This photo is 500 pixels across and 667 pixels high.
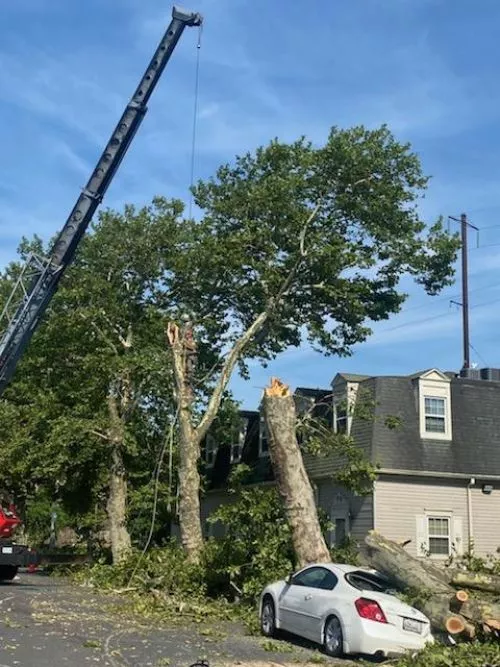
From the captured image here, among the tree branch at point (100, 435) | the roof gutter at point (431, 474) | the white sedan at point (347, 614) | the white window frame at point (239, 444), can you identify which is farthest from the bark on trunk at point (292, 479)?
the white window frame at point (239, 444)

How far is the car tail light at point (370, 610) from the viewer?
446 inches

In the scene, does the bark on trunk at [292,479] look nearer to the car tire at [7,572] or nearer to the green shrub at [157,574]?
the green shrub at [157,574]

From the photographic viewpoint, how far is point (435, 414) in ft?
84.7

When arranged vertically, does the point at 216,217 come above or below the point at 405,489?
above

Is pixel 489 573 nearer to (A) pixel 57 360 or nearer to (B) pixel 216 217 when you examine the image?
(B) pixel 216 217

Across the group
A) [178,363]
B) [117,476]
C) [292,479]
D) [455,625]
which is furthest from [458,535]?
[455,625]

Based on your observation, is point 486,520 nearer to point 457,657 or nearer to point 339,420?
point 339,420

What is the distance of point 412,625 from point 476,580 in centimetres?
245

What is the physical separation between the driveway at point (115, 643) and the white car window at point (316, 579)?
0.91 m

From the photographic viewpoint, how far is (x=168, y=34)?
22547 millimetres

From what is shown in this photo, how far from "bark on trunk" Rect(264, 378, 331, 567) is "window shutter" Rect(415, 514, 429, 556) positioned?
8.67m

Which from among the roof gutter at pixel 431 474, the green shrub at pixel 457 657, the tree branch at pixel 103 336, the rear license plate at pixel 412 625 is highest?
the tree branch at pixel 103 336

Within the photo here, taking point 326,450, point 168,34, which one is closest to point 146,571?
point 326,450

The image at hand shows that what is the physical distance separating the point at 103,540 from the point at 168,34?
60.2ft
